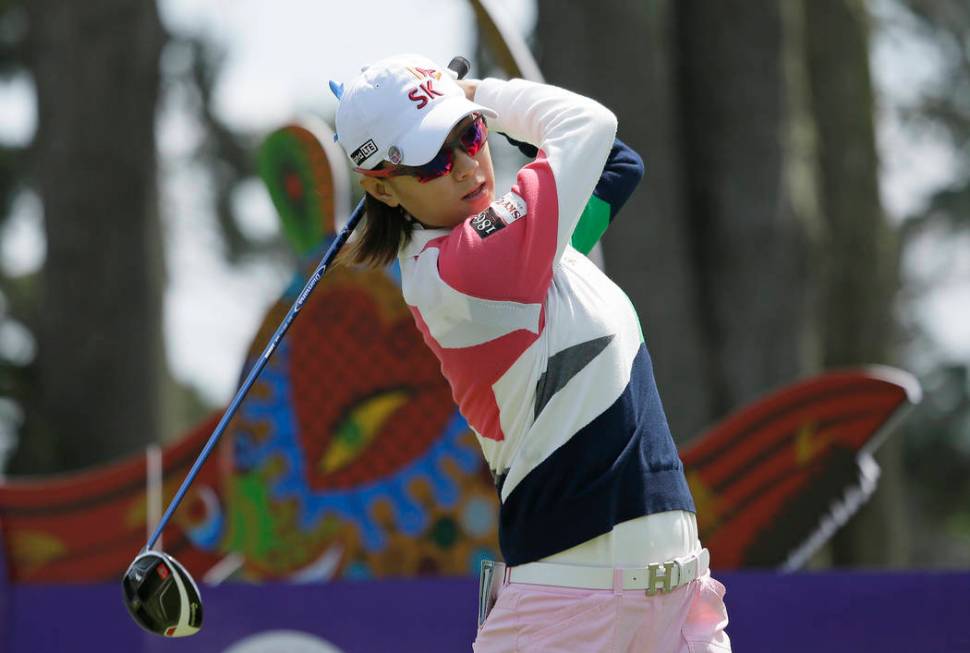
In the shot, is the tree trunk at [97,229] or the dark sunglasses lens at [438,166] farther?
the tree trunk at [97,229]

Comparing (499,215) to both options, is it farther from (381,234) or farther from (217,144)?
(217,144)

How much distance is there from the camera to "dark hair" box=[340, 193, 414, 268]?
2828mm

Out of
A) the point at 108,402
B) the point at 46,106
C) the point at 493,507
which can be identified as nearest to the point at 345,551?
the point at 493,507

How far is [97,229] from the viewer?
884 cm

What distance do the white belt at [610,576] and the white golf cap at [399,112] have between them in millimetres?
766

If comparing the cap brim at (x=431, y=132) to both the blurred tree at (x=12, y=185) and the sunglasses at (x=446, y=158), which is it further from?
the blurred tree at (x=12, y=185)

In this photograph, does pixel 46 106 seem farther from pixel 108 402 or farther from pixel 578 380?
pixel 578 380

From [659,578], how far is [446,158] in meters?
0.84

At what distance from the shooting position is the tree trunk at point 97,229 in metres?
8.62

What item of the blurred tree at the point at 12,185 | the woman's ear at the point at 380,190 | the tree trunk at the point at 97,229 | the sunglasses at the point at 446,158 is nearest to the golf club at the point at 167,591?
the woman's ear at the point at 380,190

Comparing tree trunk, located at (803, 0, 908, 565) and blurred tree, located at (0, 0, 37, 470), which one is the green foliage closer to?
blurred tree, located at (0, 0, 37, 470)

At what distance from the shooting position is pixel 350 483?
5.45m

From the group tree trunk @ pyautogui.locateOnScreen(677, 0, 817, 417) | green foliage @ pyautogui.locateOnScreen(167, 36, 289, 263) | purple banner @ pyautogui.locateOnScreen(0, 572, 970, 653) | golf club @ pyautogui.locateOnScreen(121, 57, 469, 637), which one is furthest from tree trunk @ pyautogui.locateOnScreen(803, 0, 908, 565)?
green foliage @ pyautogui.locateOnScreen(167, 36, 289, 263)

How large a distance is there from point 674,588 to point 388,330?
2877mm
